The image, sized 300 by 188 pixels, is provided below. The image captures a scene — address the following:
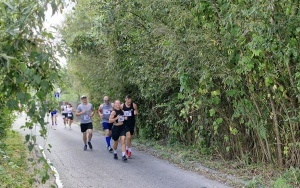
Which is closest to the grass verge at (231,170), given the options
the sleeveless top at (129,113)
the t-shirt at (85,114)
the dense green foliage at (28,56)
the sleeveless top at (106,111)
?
the sleeveless top at (129,113)

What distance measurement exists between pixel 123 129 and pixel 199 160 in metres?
2.35

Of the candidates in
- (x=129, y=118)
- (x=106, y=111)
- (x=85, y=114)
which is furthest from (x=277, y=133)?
(x=85, y=114)

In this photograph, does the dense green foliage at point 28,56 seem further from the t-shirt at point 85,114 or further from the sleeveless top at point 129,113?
the t-shirt at point 85,114

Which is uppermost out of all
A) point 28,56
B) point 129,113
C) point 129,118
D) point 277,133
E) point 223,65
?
point 223,65

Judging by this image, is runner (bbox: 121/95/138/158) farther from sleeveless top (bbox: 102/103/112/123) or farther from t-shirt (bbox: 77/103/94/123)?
t-shirt (bbox: 77/103/94/123)

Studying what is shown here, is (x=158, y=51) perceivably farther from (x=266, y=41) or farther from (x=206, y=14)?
(x=266, y=41)

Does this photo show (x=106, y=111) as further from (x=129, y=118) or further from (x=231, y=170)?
(x=231, y=170)

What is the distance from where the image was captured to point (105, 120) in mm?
12797

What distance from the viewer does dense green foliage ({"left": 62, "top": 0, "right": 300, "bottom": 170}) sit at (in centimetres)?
646

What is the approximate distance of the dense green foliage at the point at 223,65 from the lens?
6457 mm

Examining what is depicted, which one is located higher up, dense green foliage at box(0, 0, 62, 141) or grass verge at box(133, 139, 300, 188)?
dense green foliage at box(0, 0, 62, 141)

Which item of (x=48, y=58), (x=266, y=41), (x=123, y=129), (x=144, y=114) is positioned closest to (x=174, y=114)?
(x=123, y=129)

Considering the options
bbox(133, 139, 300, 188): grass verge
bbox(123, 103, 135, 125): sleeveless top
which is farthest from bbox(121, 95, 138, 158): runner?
bbox(133, 139, 300, 188): grass verge

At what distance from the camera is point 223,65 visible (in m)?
7.78
